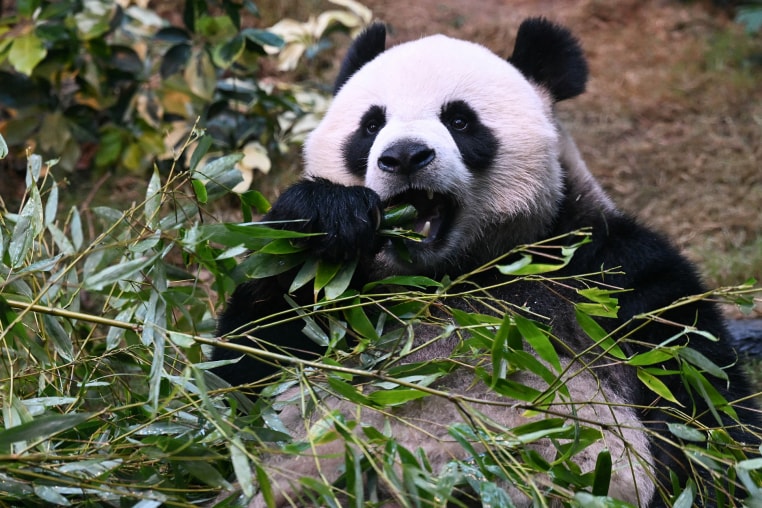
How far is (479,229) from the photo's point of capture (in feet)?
10.8

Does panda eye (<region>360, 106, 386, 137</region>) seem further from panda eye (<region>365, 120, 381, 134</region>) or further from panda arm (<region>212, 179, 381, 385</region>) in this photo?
panda arm (<region>212, 179, 381, 385</region>)

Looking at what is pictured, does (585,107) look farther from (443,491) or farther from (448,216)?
(443,491)

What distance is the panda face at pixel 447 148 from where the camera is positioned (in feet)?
10.2

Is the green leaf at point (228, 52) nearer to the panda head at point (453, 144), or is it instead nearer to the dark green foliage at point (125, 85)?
the dark green foliage at point (125, 85)

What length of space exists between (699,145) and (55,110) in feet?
14.5

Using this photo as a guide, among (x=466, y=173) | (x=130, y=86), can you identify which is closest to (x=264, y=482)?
(x=466, y=173)

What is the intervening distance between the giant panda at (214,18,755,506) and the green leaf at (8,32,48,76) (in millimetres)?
2279

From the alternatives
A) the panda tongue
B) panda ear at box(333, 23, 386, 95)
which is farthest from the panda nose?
panda ear at box(333, 23, 386, 95)

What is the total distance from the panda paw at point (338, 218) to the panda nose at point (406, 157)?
153 mm

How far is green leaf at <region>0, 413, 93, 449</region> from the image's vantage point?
1.98m

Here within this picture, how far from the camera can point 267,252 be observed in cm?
278

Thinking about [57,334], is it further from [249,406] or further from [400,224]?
[400,224]

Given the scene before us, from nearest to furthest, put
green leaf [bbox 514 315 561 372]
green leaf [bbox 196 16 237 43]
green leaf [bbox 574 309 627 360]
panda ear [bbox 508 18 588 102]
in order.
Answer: green leaf [bbox 514 315 561 372] < green leaf [bbox 574 309 627 360] < panda ear [bbox 508 18 588 102] < green leaf [bbox 196 16 237 43]

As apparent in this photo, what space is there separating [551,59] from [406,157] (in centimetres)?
111
